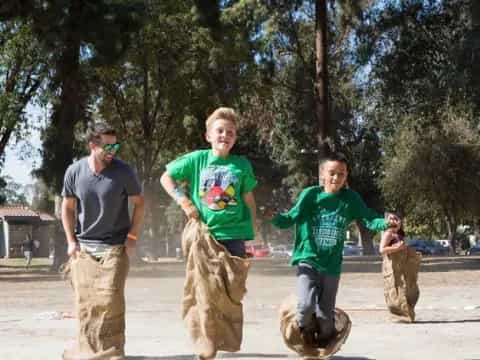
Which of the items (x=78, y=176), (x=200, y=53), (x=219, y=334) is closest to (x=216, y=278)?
(x=219, y=334)

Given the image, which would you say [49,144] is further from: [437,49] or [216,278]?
[216,278]

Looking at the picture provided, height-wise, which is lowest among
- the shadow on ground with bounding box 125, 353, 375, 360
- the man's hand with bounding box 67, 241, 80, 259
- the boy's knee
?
the shadow on ground with bounding box 125, 353, 375, 360

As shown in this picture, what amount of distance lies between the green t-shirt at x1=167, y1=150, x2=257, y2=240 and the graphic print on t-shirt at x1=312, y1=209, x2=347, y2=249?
28.4 inches

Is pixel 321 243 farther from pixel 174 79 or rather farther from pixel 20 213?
pixel 20 213

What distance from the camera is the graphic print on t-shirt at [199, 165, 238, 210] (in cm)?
632

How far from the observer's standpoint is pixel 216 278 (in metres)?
6.17

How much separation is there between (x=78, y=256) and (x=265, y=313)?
555cm

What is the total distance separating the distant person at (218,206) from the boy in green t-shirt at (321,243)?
604mm

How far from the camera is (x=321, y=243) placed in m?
6.90

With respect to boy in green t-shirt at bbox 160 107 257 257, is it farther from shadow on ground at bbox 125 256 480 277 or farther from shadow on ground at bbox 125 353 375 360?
shadow on ground at bbox 125 256 480 277

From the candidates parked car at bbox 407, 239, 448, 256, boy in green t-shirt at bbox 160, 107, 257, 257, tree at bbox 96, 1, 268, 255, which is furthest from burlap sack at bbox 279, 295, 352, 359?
parked car at bbox 407, 239, 448, 256

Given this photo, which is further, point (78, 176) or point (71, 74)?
point (71, 74)

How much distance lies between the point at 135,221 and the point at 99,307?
767 millimetres

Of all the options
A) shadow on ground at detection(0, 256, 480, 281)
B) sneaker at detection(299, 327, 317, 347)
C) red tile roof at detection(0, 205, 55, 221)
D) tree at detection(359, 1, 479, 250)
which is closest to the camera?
sneaker at detection(299, 327, 317, 347)
